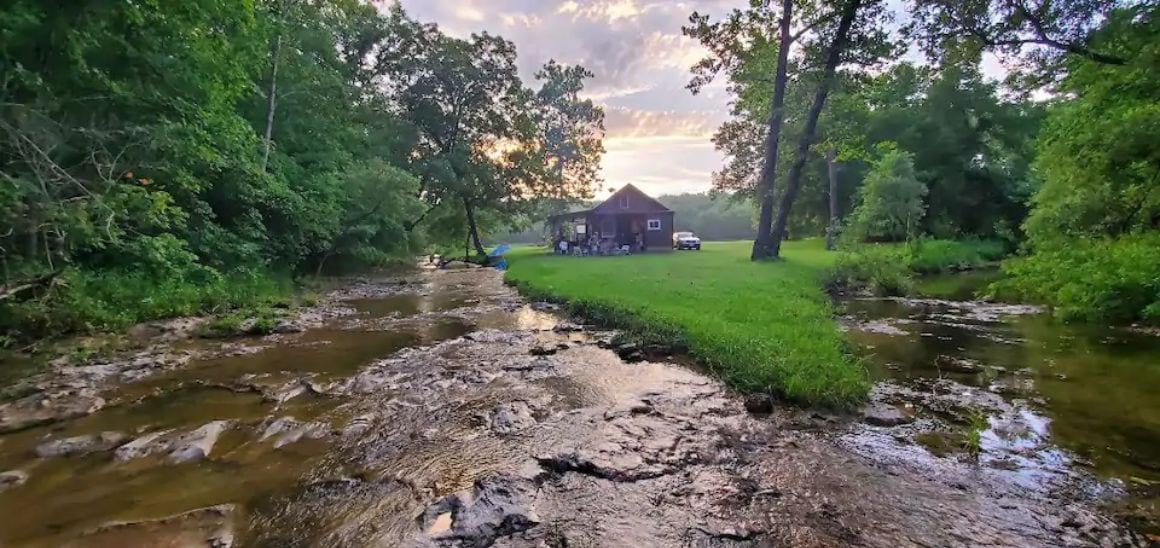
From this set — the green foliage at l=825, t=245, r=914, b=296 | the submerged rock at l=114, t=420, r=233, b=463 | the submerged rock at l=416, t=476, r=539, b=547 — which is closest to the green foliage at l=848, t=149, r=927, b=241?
the green foliage at l=825, t=245, r=914, b=296

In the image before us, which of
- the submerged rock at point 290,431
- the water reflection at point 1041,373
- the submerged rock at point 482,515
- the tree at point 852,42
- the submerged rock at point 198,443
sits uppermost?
the tree at point 852,42

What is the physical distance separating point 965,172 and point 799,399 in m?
34.1

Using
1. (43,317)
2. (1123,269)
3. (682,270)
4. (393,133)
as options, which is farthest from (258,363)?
(393,133)

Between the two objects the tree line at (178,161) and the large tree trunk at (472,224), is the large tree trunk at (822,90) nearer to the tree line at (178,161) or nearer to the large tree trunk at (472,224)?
the tree line at (178,161)

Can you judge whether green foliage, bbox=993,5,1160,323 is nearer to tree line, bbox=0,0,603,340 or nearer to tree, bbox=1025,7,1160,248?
tree, bbox=1025,7,1160,248

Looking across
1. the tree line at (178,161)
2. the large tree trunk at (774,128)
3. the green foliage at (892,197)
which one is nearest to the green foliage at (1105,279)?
the large tree trunk at (774,128)

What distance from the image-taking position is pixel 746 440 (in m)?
5.22

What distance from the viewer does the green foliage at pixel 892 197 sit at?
26.9 metres

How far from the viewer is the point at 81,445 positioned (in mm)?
5160

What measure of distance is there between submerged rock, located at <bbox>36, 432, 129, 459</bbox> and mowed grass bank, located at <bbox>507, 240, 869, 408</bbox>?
21.5ft

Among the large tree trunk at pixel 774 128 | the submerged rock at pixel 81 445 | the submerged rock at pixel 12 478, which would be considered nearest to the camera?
the submerged rock at pixel 12 478

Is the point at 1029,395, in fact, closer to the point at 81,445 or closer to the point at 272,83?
the point at 81,445

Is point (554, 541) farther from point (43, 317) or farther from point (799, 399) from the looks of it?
point (43, 317)

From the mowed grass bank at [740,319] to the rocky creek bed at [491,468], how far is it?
0.39m
